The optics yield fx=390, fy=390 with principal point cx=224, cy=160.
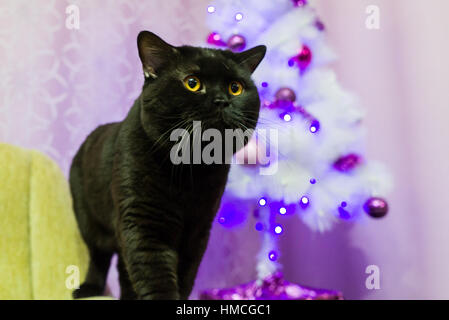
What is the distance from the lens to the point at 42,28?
5.28 feet

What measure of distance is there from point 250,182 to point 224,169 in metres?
0.51

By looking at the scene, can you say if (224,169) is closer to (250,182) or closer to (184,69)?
(184,69)

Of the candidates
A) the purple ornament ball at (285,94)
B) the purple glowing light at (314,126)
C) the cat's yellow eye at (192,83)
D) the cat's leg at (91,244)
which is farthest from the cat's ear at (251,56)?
the cat's leg at (91,244)

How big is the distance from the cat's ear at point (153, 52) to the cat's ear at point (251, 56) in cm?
20

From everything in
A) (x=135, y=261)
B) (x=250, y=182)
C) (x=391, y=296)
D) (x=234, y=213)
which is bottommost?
(x=391, y=296)

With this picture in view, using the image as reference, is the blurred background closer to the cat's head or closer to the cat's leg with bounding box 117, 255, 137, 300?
the cat's leg with bounding box 117, 255, 137, 300

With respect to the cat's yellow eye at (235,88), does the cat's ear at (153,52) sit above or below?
above

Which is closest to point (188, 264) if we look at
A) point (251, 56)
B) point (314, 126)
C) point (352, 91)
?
point (251, 56)

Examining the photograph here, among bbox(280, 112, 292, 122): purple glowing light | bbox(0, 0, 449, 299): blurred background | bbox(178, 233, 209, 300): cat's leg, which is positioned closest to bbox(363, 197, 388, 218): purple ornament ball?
bbox(0, 0, 449, 299): blurred background

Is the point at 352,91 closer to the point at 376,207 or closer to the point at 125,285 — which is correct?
the point at 376,207

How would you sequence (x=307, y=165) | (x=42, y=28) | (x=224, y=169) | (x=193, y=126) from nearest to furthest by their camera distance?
(x=193, y=126) < (x=224, y=169) < (x=307, y=165) < (x=42, y=28)

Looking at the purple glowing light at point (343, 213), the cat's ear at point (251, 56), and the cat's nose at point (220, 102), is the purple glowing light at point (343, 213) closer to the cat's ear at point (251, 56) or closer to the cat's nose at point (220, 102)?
the cat's ear at point (251, 56)

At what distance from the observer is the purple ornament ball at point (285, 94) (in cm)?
142

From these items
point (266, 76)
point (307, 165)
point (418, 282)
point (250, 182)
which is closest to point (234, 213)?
point (250, 182)
